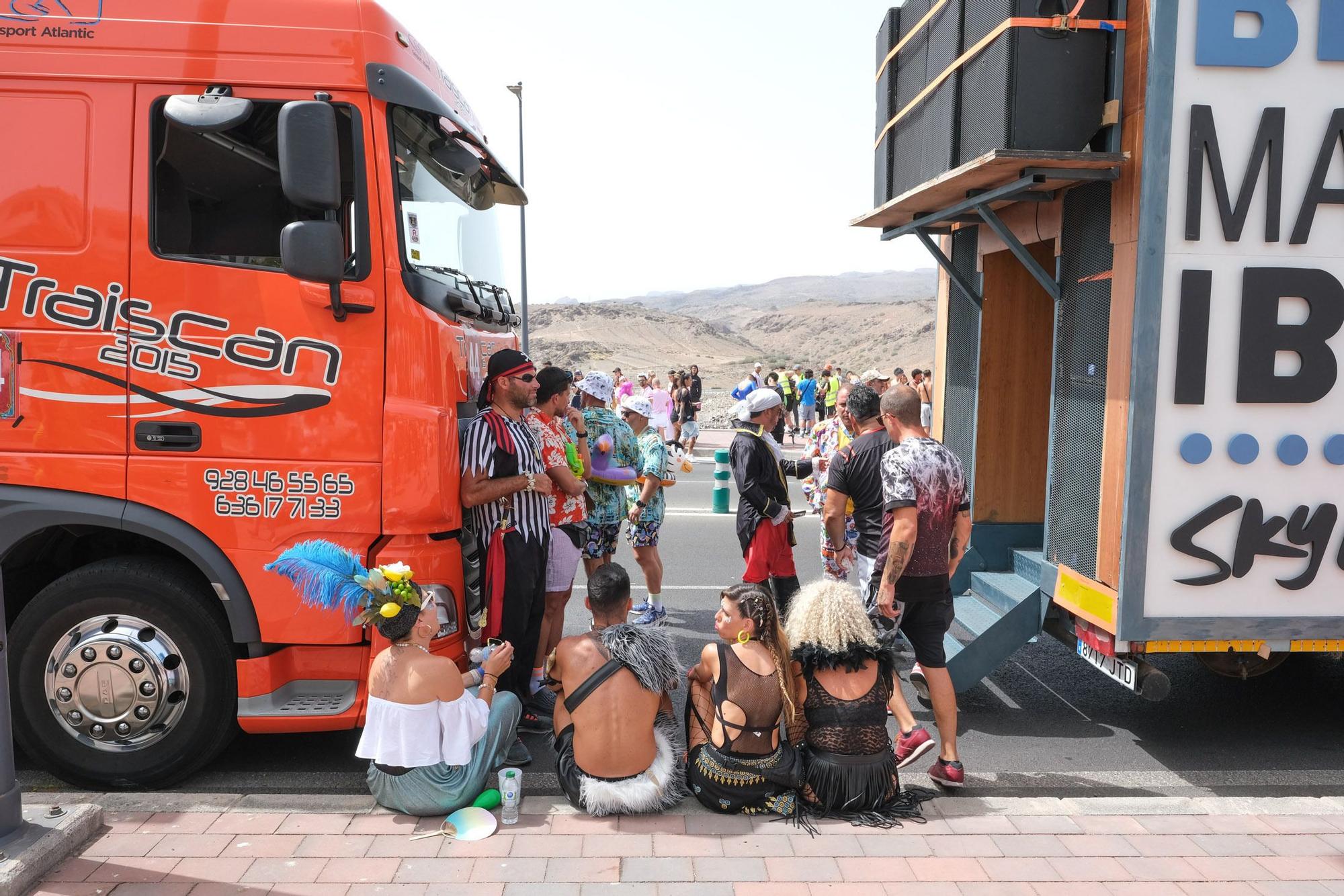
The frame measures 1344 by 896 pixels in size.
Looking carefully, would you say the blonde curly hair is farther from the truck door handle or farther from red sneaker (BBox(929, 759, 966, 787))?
the truck door handle

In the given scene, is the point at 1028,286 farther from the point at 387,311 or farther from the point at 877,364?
the point at 877,364

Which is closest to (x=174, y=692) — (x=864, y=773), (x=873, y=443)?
(x=864, y=773)

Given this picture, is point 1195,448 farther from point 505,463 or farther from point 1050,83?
point 505,463

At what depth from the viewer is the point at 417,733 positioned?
388 centimetres

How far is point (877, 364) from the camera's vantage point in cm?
5706

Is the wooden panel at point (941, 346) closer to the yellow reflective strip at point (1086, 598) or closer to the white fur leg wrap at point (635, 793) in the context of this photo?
the yellow reflective strip at point (1086, 598)

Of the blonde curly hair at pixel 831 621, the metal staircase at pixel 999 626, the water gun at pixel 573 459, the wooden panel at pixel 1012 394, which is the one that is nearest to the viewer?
the blonde curly hair at pixel 831 621

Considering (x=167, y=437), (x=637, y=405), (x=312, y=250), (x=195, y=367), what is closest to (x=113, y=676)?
(x=167, y=437)

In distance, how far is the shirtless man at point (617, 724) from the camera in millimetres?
3949

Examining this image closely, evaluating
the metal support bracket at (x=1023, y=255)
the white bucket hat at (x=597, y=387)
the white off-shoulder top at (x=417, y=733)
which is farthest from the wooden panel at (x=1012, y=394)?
the white off-shoulder top at (x=417, y=733)

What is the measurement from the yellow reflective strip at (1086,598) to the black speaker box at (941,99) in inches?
87.7

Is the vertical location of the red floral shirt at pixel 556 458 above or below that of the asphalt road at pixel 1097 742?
above

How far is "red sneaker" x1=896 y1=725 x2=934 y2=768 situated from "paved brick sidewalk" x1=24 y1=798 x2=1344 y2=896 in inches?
14.3

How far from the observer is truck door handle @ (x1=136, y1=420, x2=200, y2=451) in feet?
13.5
